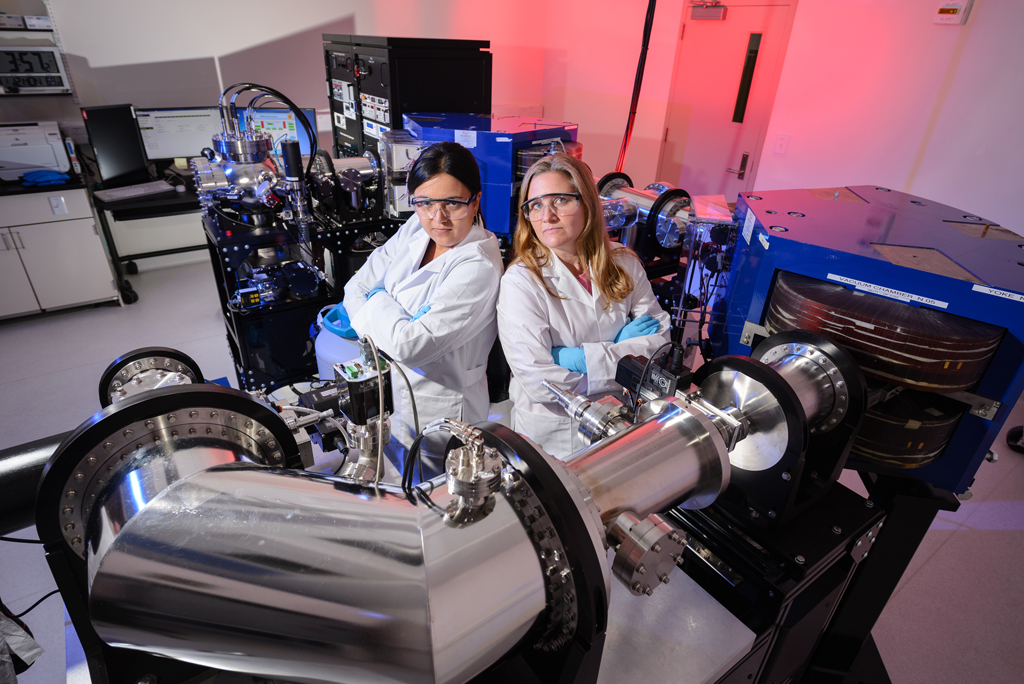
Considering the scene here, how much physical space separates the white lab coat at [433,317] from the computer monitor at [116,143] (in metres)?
2.92

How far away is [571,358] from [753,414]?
682 millimetres

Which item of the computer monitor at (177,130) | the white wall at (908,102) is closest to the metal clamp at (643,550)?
the white wall at (908,102)

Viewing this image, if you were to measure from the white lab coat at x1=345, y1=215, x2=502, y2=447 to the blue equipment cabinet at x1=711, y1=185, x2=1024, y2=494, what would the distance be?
2.08 ft

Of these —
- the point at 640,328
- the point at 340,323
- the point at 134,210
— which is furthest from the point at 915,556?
the point at 134,210

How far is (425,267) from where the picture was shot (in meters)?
1.55

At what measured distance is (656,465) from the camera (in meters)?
0.61

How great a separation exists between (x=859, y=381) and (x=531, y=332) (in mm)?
752

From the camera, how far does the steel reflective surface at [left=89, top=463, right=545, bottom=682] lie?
1.46ft

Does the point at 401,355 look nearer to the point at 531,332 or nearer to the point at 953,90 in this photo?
the point at 531,332

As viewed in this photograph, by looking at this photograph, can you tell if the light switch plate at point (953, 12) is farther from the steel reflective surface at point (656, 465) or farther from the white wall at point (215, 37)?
the white wall at point (215, 37)

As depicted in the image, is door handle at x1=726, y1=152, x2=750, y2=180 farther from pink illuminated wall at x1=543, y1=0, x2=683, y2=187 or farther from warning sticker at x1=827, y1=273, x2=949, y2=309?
warning sticker at x1=827, y1=273, x2=949, y2=309

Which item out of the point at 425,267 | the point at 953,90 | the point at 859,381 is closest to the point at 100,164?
the point at 425,267

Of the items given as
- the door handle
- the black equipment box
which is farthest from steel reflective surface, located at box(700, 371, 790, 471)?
the door handle

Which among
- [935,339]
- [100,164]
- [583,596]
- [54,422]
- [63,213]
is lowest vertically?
[54,422]
